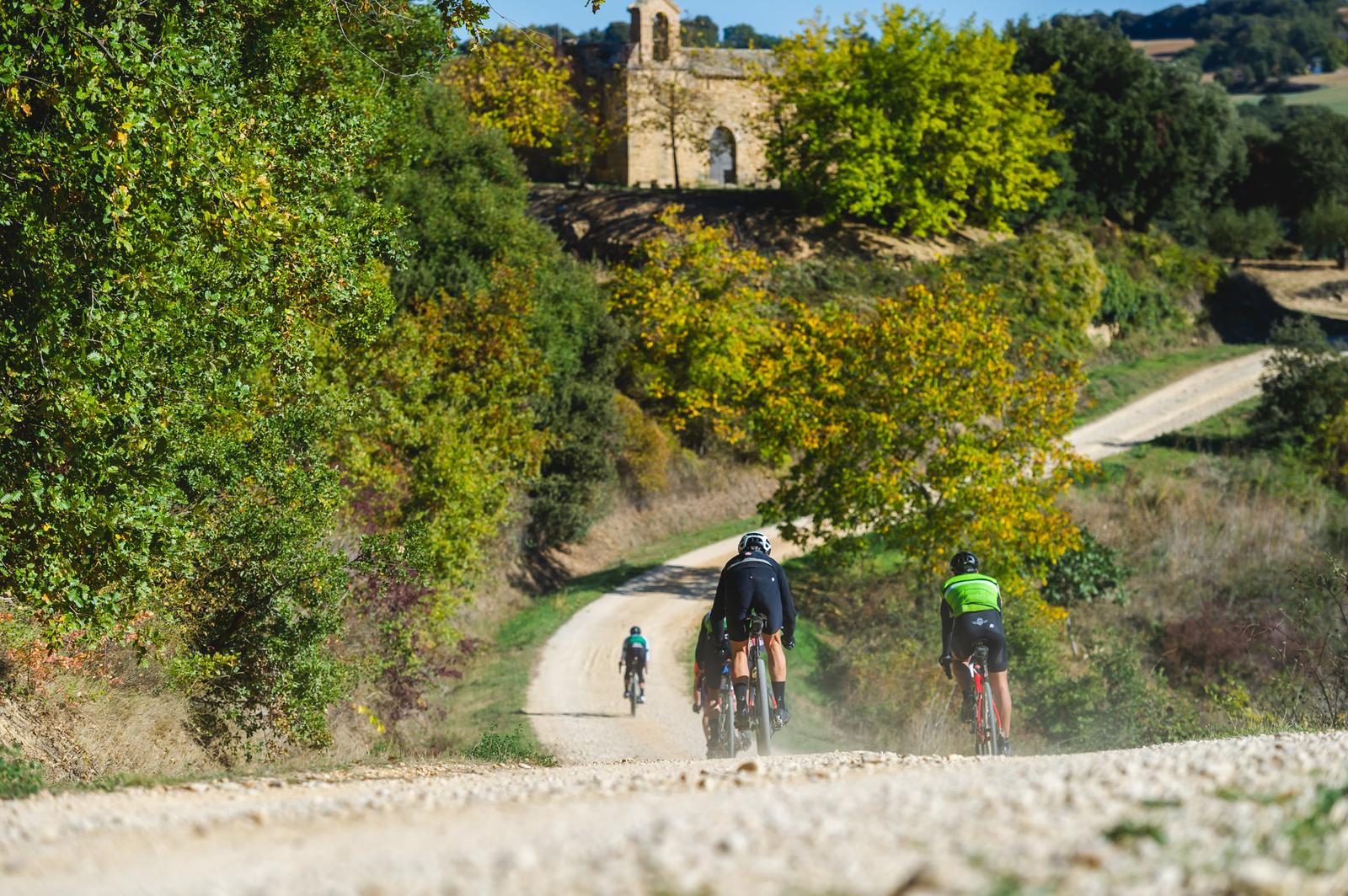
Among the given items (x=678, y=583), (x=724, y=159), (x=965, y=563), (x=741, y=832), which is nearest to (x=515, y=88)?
(x=724, y=159)

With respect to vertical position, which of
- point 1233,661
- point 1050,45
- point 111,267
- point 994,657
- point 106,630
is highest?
point 1050,45

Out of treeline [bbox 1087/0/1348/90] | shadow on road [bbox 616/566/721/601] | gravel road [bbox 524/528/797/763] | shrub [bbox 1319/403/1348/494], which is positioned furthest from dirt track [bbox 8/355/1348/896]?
treeline [bbox 1087/0/1348/90]

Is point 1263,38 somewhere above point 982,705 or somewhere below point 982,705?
above

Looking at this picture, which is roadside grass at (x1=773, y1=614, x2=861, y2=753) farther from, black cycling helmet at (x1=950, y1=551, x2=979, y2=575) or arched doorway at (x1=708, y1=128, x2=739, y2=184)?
arched doorway at (x1=708, y1=128, x2=739, y2=184)

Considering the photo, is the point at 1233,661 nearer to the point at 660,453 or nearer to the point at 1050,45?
the point at 660,453

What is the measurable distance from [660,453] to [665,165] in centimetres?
2591

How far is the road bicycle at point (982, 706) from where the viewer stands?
10.5 metres

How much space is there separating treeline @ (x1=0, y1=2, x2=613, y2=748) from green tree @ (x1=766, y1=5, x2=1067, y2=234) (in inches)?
959

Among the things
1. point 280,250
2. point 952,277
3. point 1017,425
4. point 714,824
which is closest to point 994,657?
point 714,824

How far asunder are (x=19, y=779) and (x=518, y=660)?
15.7m

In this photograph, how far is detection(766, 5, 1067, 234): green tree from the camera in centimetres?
4353

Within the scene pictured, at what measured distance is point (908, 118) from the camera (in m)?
44.0

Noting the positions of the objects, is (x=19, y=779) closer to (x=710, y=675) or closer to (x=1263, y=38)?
(x=710, y=675)

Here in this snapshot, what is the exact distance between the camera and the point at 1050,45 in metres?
52.3
